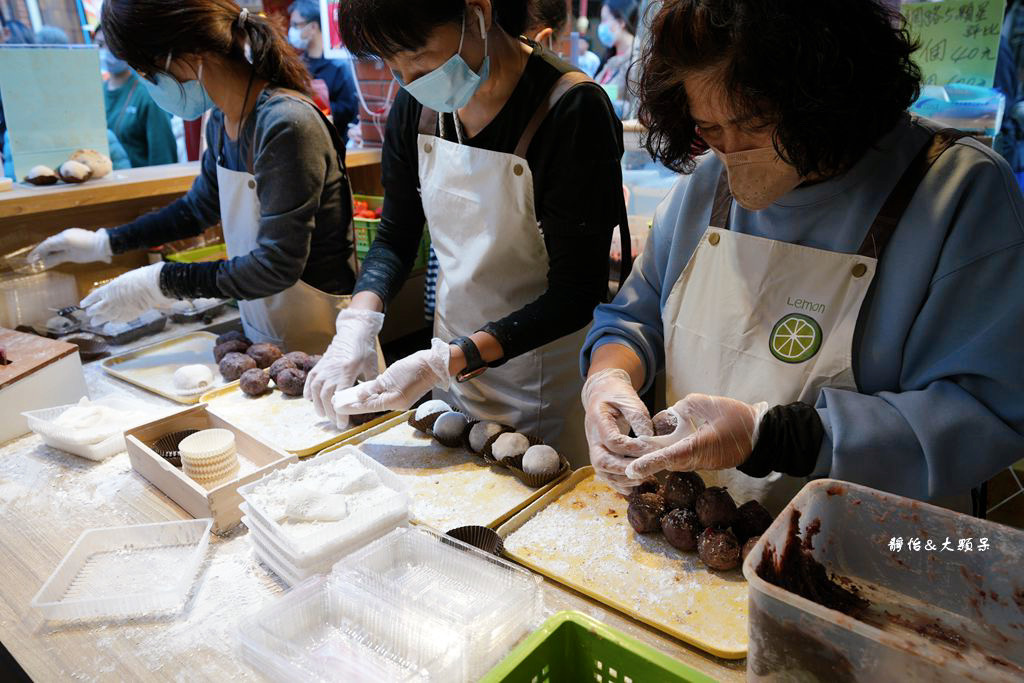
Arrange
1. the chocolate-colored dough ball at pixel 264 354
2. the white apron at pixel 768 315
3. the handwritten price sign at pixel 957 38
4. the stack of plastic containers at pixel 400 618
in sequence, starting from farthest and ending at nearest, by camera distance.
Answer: the handwritten price sign at pixel 957 38, the chocolate-colored dough ball at pixel 264 354, the white apron at pixel 768 315, the stack of plastic containers at pixel 400 618

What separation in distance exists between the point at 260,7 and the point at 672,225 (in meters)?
6.48

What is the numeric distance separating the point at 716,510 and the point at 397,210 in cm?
153

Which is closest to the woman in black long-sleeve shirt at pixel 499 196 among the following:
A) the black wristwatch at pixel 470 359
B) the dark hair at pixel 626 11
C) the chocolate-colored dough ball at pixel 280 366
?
the black wristwatch at pixel 470 359

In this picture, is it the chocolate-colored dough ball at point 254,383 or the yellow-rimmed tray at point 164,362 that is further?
the yellow-rimmed tray at point 164,362

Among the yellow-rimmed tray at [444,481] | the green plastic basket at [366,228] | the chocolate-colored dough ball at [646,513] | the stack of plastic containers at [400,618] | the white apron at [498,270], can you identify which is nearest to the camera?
the stack of plastic containers at [400,618]

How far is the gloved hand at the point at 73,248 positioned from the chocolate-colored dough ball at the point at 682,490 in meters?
2.53

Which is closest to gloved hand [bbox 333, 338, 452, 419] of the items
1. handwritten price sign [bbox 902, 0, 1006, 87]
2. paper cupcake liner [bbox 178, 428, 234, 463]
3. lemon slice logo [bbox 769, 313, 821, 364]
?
paper cupcake liner [bbox 178, 428, 234, 463]

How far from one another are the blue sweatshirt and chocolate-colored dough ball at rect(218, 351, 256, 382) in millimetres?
1800

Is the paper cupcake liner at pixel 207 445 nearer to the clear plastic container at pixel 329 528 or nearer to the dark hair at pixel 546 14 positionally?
the clear plastic container at pixel 329 528

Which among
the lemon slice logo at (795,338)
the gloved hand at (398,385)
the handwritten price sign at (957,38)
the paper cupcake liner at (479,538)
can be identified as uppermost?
the handwritten price sign at (957,38)

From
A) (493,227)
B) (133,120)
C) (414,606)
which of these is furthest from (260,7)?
(414,606)

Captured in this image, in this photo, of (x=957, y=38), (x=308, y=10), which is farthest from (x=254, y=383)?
(x=308, y=10)

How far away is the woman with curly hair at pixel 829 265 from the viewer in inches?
46.8

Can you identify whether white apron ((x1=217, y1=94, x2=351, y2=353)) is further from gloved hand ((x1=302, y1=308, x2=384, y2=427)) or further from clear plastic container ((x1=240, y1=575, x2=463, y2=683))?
clear plastic container ((x1=240, y1=575, x2=463, y2=683))
